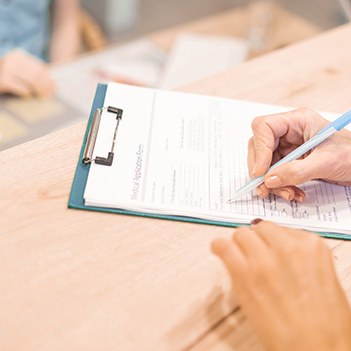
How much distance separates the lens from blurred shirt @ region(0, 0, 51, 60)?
1.41 meters

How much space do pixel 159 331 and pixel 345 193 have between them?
0.31 metres

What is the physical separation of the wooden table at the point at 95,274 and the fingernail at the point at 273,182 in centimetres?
7

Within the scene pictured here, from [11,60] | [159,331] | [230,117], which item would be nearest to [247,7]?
[11,60]

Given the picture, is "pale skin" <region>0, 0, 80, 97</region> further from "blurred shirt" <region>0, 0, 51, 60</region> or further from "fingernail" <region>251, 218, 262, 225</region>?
"fingernail" <region>251, 218, 262, 225</region>

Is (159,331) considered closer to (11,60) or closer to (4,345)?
(4,345)

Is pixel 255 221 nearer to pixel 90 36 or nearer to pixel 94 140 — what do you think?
pixel 94 140

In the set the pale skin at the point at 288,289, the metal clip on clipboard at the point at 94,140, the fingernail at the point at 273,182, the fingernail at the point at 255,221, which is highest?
the metal clip on clipboard at the point at 94,140

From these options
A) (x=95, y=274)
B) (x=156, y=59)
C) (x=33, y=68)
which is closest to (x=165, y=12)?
(x=156, y=59)

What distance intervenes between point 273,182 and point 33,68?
0.83 metres

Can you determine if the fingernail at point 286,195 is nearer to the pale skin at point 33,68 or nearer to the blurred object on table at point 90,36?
the pale skin at point 33,68

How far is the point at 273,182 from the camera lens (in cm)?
60

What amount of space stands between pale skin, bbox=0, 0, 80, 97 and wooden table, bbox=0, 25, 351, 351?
628 mm

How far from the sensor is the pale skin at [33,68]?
1.24 meters

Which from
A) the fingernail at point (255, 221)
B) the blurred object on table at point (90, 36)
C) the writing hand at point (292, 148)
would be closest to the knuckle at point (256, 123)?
the writing hand at point (292, 148)
